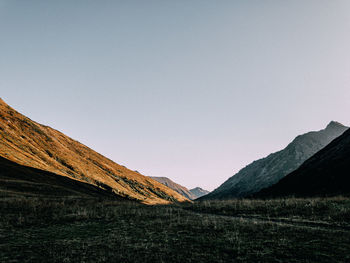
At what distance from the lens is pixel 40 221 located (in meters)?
17.2

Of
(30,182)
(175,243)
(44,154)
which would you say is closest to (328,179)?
(175,243)

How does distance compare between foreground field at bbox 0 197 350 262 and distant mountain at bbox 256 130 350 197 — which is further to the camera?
distant mountain at bbox 256 130 350 197

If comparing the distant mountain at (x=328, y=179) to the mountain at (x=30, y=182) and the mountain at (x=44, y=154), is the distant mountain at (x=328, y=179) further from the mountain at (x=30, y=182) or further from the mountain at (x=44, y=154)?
the mountain at (x=30, y=182)

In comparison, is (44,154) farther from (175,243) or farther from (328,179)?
Result: (328,179)

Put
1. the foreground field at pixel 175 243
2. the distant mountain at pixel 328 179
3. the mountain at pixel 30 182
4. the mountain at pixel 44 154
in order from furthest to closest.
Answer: the mountain at pixel 44 154
the distant mountain at pixel 328 179
the mountain at pixel 30 182
the foreground field at pixel 175 243

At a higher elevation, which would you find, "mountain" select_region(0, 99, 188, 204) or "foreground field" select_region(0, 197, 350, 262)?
"mountain" select_region(0, 99, 188, 204)

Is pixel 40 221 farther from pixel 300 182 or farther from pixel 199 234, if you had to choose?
pixel 300 182

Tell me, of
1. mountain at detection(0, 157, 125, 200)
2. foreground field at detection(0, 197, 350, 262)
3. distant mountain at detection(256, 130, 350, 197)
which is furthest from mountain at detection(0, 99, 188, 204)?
foreground field at detection(0, 197, 350, 262)

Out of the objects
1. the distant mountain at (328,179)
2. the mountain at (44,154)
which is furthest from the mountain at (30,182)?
the distant mountain at (328,179)

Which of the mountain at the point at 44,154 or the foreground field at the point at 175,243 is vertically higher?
the mountain at the point at 44,154

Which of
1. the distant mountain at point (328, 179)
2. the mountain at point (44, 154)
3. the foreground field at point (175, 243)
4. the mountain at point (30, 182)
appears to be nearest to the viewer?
the foreground field at point (175, 243)

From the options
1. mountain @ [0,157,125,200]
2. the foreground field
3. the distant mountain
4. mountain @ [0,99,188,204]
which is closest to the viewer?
the foreground field

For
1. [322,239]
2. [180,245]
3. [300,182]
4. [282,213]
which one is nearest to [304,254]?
[322,239]

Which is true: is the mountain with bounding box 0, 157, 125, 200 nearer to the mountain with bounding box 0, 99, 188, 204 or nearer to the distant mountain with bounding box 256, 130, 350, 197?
the mountain with bounding box 0, 99, 188, 204
